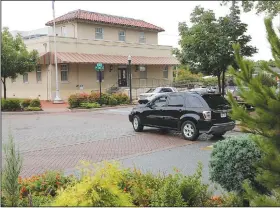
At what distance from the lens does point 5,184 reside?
4.16 meters

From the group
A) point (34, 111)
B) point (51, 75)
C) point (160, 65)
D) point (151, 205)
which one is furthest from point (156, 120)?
point (160, 65)

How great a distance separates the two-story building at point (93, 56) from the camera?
3259 cm

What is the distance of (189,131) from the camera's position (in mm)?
12328

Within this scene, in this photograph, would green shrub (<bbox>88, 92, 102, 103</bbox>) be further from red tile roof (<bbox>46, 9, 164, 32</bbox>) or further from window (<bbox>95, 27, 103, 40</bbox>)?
window (<bbox>95, 27, 103, 40</bbox>)

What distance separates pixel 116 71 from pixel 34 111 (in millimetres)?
14354

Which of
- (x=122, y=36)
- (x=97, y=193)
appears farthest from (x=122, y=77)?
(x=97, y=193)

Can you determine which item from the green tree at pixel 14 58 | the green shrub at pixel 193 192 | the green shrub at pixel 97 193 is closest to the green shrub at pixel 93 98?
the green tree at pixel 14 58

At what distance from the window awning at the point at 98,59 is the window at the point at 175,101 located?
763 inches

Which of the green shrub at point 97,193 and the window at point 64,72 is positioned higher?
the window at point 64,72

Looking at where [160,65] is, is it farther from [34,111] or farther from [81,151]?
[81,151]

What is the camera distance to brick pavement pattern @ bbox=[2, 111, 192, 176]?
9508 millimetres

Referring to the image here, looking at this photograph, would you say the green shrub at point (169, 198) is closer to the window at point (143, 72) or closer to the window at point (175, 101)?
the window at point (175, 101)

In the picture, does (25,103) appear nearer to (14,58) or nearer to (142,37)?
(14,58)

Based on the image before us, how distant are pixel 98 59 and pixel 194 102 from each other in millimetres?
22891
